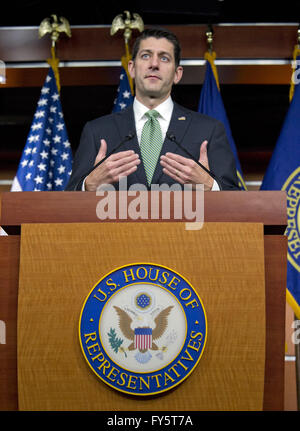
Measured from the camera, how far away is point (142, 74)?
2271mm

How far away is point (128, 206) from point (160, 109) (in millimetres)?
1013

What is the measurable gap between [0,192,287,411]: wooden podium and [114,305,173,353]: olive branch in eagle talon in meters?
0.09

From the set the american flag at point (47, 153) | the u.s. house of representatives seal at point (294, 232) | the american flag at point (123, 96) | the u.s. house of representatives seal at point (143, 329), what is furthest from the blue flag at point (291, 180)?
the u.s. house of representatives seal at point (143, 329)

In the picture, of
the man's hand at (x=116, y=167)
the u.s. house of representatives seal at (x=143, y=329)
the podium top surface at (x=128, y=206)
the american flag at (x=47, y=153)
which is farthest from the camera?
the american flag at (x=47, y=153)

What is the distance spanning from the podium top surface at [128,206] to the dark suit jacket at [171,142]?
0.58 meters

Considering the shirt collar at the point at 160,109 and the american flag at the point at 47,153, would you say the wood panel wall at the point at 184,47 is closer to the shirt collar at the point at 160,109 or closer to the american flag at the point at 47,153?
the american flag at the point at 47,153

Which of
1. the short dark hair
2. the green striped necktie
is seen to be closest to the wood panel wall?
the short dark hair

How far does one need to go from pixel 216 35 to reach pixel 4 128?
1782 millimetres

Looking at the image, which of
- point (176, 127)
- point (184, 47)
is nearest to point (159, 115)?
point (176, 127)

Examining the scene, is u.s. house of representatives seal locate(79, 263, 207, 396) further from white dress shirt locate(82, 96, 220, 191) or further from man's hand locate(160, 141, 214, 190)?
white dress shirt locate(82, 96, 220, 191)

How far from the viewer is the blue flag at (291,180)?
9.51 feet
